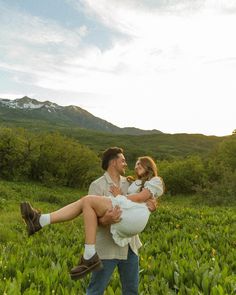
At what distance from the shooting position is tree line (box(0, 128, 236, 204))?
52375 mm

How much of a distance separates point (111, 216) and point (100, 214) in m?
0.13

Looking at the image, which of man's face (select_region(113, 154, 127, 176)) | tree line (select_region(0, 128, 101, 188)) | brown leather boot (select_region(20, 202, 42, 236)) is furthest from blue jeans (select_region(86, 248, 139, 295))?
tree line (select_region(0, 128, 101, 188))

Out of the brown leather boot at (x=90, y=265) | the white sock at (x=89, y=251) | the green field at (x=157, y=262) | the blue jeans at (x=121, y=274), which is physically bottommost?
→ the green field at (x=157, y=262)

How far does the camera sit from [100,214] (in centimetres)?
492

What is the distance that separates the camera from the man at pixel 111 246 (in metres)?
5.11

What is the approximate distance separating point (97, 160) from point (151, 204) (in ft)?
183

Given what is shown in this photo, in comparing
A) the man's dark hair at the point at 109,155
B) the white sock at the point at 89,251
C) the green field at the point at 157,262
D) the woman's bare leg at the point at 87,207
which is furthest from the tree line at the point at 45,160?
the white sock at the point at 89,251

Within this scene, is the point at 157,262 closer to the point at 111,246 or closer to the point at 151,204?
the point at 151,204

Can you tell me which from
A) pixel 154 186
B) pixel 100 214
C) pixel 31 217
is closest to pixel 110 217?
pixel 100 214

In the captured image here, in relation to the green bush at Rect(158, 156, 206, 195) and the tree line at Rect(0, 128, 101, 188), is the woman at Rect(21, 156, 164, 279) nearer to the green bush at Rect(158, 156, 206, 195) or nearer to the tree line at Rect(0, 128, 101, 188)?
the tree line at Rect(0, 128, 101, 188)

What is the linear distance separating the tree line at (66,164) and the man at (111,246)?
4526 cm

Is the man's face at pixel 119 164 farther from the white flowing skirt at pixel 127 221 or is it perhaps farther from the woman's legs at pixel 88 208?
the woman's legs at pixel 88 208

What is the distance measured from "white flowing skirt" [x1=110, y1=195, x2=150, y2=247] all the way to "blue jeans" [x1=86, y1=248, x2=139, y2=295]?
0.34m

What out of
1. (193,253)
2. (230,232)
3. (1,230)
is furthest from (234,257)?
(1,230)
